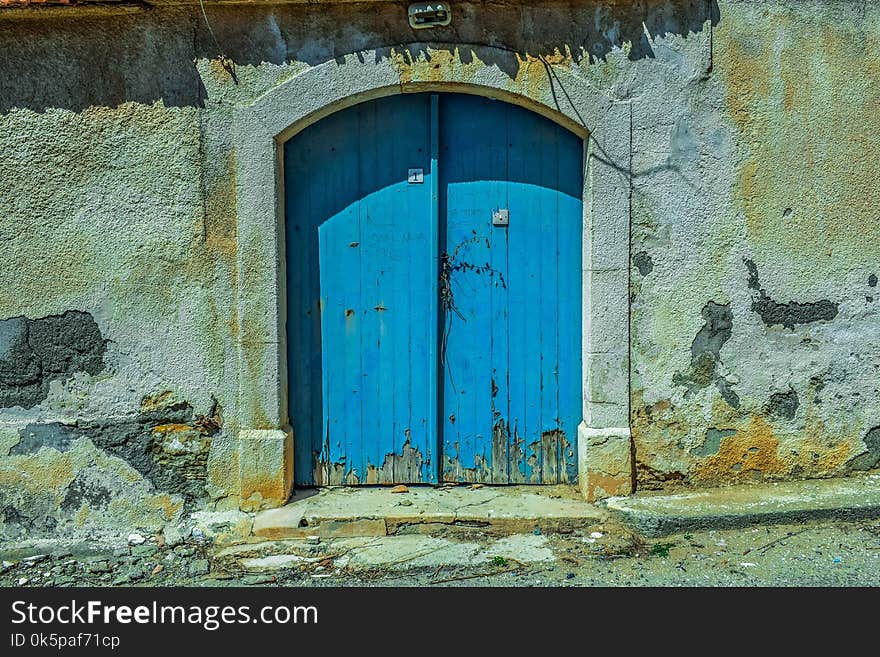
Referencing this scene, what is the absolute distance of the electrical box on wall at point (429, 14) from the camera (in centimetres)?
493

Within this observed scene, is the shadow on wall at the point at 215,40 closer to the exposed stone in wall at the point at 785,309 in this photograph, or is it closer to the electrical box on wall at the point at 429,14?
the electrical box on wall at the point at 429,14

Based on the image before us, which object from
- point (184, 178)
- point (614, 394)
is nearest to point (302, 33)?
point (184, 178)

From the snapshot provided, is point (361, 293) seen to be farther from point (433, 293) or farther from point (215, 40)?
point (215, 40)

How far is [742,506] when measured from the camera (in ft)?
16.5

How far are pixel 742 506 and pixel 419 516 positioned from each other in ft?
5.80

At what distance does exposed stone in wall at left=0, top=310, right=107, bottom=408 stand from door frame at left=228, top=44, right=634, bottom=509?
2.78 feet

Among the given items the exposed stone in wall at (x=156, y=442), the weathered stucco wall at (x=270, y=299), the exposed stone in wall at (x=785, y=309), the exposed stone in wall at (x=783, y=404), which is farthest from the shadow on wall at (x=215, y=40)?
the exposed stone in wall at (x=783, y=404)

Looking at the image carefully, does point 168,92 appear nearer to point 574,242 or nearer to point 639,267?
point 574,242

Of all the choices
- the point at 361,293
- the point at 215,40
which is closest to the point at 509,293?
the point at 361,293

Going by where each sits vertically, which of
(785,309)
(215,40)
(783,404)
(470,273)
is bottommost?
(783,404)

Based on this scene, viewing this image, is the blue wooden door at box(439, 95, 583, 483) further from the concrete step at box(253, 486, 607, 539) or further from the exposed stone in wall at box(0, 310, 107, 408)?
the exposed stone in wall at box(0, 310, 107, 408)

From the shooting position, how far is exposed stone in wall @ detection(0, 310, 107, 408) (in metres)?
5.10

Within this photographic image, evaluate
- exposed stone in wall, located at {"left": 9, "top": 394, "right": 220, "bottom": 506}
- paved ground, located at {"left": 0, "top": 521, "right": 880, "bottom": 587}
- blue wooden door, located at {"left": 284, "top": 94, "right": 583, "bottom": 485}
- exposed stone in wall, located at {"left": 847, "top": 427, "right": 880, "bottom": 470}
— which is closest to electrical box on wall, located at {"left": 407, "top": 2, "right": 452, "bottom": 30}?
blue wooden door, located at {"left": 284, "top": 94, "right": 583, "bottom": 485}

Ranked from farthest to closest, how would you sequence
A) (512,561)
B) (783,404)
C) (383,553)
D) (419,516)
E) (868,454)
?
1. (868,454)
2. (783,404)
3. (419,516)
4. (383,553)
5. (512,561)
